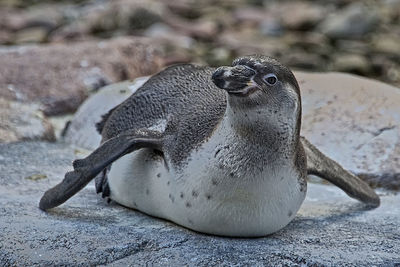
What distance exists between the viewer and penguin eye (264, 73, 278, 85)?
10.3ft

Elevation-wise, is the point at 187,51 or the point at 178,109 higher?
the point at 178,109

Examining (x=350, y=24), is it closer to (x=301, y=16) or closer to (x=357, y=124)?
(x=301, y=16)

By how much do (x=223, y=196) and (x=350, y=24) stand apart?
36.3 feet

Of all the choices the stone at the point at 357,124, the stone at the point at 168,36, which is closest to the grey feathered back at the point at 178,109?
the stone at the point at 357,124

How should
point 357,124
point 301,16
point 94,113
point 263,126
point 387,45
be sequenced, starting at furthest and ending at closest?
point 301,16, point 387,45, point 94,113, point 357,124, point 263,126

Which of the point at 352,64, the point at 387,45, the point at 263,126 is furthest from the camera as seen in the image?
the point at 387,45

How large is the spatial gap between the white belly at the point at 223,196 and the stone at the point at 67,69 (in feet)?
10.3

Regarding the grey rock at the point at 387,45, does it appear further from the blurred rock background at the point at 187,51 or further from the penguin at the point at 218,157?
the penguin at the point at 218,157

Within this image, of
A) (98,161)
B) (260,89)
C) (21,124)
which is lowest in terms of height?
(21,124)

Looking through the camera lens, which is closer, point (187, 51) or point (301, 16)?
point (187, 51)

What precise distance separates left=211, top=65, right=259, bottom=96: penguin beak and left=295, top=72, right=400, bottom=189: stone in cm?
198

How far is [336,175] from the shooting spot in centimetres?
414

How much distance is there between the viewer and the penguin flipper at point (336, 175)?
401 centimetres

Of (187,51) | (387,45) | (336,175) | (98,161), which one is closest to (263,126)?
(98,161)
